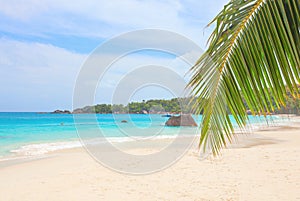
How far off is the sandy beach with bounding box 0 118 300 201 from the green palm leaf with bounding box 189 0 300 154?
3916 mm

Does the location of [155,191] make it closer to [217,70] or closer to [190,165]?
[190,165]

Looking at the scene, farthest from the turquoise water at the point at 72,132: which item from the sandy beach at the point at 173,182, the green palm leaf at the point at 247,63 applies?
the green palm leaf at the point at 247,63

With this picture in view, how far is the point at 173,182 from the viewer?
20.6ft

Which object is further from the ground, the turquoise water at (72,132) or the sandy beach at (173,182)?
the turquoise water at (72,132)

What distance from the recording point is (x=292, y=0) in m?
1.45

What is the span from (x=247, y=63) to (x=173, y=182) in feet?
16.8

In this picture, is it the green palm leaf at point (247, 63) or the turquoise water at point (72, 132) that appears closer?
the green palm leaf at point (247, 63)

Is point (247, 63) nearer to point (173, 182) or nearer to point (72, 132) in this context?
point (173, 182)

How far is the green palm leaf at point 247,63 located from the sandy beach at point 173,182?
3916mm

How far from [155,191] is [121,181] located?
120 cm

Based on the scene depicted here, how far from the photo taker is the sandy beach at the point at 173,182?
537 centimetres

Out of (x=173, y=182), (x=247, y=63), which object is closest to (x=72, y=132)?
(x=173, y=182)

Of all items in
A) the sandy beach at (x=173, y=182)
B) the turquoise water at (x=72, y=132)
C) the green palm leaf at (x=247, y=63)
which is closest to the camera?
the green palm leaf at (x=247, y=63)

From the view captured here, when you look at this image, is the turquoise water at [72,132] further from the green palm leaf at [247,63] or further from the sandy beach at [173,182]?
the green palm leaf at [247,63]
